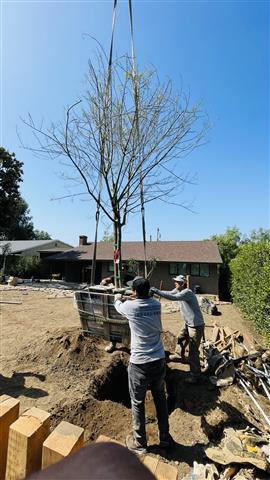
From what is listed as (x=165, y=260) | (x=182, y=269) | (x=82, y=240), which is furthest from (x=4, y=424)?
(x=82, y=240)

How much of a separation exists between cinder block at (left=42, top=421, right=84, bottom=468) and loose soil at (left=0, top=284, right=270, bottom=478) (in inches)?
93.8

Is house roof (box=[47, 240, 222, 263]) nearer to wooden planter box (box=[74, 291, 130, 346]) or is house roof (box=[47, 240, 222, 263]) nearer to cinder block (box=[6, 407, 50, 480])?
wooden planter box (box=[74, 291, 130, 346])

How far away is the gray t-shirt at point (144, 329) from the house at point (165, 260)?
1603 cm

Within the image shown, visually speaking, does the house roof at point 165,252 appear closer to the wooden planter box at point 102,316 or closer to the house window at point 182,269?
the house window at point 182,269

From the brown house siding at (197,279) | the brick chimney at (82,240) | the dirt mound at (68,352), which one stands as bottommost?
the dirt mound at (68,352)

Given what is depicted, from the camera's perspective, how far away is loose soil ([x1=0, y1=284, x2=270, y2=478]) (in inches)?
143

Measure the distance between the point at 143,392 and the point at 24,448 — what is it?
2331mm

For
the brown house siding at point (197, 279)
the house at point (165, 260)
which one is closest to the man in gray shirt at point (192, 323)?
the house at point (165, 260)

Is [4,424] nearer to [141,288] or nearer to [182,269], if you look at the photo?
[141,288]

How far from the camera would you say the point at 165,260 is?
2394 centimetres

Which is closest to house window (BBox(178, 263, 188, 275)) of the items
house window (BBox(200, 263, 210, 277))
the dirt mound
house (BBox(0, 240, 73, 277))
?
Result: house window (BBox(200, 263, 210, 277))

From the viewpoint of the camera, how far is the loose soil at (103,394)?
364 cm

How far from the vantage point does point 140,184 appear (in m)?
5.49

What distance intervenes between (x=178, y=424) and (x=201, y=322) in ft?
5.61
